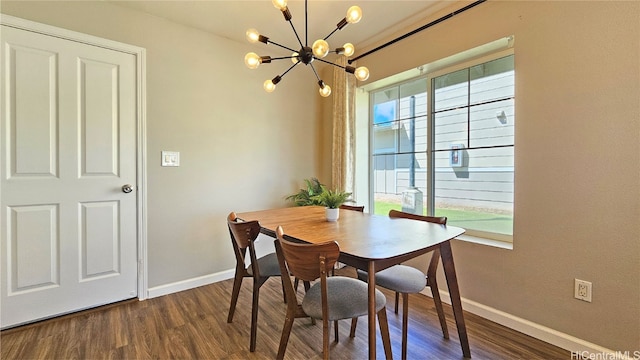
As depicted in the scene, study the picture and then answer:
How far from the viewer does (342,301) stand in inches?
53.0

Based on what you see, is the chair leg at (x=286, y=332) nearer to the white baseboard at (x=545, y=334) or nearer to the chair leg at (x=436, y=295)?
the chair leg at (x=436, y=295)

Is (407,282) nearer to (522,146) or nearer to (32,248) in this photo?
(522,146)

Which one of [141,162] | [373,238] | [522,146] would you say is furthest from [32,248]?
[522,146]

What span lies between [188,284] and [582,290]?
9.77ft

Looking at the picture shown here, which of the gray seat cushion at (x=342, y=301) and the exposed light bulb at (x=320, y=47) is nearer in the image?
the gray seat cushion at (x=342, y=301)

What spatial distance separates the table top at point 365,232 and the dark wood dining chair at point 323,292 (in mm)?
123

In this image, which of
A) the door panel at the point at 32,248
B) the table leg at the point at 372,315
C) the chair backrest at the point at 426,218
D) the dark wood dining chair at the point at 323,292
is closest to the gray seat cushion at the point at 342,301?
the dark wood dining chair at the point at 323,292

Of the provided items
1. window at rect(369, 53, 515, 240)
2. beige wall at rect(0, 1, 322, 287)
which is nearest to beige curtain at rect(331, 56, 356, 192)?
window at rect(369, 53, 515, 240)

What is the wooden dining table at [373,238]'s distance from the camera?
1.14 meters

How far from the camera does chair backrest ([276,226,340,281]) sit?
1.14 metres

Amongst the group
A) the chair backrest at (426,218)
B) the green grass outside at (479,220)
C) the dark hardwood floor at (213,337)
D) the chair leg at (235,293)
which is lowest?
the dark hardwood floor at (213,337)

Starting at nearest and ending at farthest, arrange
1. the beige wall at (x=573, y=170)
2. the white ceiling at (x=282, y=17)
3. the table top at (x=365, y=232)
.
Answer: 1. the table top at (x=365, y=232)
2. the beige wall at (x=573, y=170)
3. the white ceiling at (x=282, y=17)

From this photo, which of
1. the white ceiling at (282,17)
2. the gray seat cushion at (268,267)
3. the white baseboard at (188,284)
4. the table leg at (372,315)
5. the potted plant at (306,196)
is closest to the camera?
the table leg at (372,315)

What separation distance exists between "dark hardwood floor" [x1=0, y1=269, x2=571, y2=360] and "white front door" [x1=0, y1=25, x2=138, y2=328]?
0.26 m
